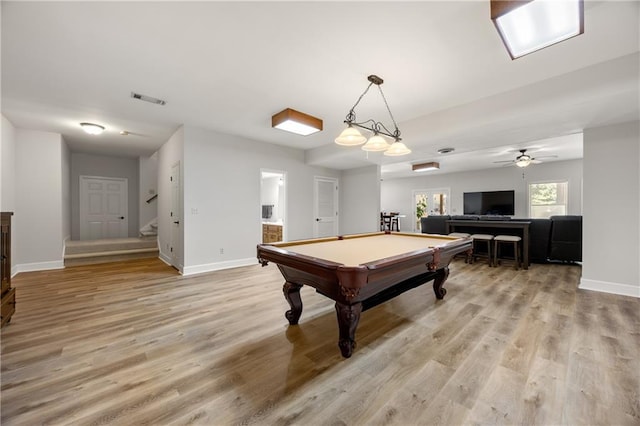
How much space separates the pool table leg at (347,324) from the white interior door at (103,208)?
7.57 meters

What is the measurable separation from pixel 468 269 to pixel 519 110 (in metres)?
2.85

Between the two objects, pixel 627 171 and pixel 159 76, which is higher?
pixel 159 76

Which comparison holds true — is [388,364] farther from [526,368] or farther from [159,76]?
[159,76]

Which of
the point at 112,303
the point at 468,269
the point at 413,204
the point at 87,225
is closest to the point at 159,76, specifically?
the point at 112,303

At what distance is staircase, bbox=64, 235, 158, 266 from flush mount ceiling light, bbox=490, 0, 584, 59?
23.0ft

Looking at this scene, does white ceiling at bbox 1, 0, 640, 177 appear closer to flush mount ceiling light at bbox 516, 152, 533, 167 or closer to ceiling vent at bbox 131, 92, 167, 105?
ceiling vent at bbox 131, 92, 167, 105

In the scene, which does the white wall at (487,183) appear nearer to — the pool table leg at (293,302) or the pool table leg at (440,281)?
the pool table leg at (440,281)

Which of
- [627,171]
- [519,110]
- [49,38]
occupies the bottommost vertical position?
[627,171]

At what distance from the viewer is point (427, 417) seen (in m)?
1.38

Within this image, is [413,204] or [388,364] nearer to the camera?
[388,364]

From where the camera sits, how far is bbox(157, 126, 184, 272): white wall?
445 centimetres

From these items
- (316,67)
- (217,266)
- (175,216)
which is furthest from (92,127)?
(316,67)

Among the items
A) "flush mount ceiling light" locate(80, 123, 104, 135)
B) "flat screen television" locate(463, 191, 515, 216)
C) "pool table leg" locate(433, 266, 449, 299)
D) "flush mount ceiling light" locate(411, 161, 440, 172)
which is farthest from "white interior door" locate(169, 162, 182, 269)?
"flat screen television" locate(463, 191, 515, 216)

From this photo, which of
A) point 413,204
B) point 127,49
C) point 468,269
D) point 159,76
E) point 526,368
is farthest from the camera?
point 413,204
